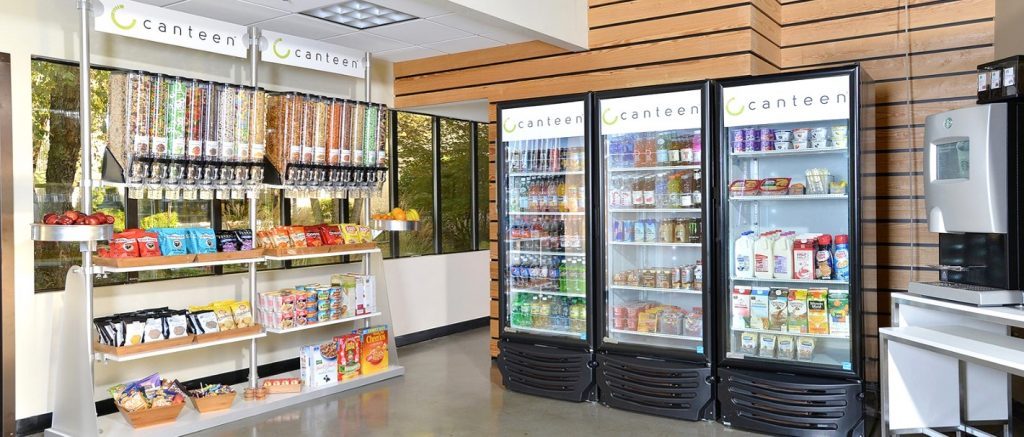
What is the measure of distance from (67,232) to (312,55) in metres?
2.47

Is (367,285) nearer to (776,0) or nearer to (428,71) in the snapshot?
(428,71)

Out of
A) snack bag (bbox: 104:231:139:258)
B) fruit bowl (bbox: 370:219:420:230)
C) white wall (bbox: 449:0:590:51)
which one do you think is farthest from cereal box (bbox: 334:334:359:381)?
white wall (bbox: 449:0:590:51)

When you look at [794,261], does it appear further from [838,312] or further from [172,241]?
[172,241]

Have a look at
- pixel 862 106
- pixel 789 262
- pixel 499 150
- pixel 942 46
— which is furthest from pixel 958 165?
pixel 499 150

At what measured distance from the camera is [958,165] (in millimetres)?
3705

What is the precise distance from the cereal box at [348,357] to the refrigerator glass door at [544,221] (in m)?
1.22

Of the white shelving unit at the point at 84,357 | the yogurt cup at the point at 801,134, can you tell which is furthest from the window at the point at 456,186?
the yogurt cup at the point at 801,134

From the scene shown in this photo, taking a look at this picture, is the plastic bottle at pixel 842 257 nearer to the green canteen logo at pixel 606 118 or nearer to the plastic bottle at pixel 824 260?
the plastic bottle at pixel 824 260

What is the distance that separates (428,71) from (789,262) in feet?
12.9

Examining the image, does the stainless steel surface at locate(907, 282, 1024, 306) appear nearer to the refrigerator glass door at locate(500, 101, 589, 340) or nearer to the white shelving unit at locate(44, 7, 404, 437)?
the refrigerator glass door at locate(500, 101, 589, 340)

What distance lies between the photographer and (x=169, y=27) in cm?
494

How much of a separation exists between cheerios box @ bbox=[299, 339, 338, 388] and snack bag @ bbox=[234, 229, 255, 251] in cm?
89

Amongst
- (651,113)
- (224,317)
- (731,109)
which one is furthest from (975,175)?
(224,317)

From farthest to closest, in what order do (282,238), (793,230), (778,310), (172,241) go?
(282,238) → (793,230) → (172,241) → (778,310)
